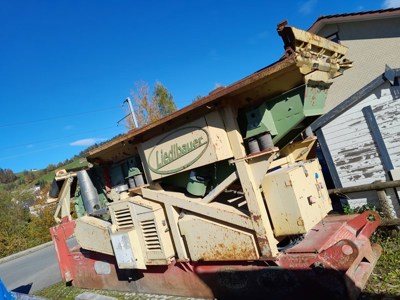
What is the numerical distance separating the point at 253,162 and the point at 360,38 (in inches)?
489

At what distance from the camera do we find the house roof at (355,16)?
469 inches

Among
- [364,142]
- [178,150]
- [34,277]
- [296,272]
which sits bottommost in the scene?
[34,277]

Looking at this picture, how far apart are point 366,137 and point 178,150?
13.7 feet

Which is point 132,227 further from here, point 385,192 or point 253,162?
point 385,192

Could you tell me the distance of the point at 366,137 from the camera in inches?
247

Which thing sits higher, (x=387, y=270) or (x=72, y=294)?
(x=72, y=294)

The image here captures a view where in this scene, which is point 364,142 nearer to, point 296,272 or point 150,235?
point 296,272

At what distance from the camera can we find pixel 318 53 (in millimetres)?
3338

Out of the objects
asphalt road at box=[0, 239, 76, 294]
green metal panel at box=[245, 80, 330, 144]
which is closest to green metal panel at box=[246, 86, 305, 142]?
green metal panel at box=[245, 80, 330, 144]

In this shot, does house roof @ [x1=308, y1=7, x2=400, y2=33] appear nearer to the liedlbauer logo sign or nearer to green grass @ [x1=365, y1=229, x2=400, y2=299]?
green grass @ [x1=365, y1=229, x2=400, y2=299]

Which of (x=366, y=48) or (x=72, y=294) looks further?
(x=366, y=48)

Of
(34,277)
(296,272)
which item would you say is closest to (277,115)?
(296,272)

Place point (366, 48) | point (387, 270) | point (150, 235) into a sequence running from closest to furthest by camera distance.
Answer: point (387, 270) < point (150, 235) < point (366, 48)

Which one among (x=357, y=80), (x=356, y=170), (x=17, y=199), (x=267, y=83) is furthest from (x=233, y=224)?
(x=17, y=199)
